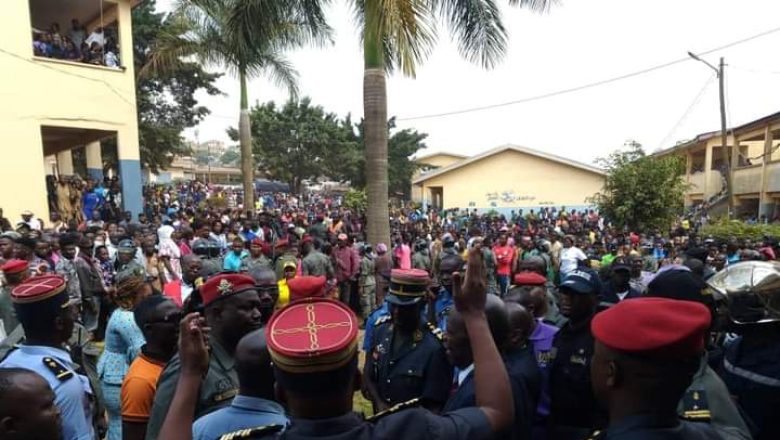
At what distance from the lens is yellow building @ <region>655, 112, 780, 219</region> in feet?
72.2

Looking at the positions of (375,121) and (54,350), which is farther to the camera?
(375,121)

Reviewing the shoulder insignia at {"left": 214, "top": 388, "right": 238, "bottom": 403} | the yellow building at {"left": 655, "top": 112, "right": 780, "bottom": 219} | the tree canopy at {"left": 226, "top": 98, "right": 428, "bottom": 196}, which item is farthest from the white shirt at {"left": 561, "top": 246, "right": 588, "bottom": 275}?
the tree canopy at {"left": 226, "top": 98, "right": 428, "bottom": 196}

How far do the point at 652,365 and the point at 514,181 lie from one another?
1082 inches

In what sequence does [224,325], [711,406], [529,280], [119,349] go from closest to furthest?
1. [711,406]
2. [224,325]
3. [119,349]
4. [529,280]

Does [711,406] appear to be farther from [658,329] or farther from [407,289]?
[407,289]

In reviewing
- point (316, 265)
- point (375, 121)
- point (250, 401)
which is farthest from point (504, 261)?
point (250, 401)

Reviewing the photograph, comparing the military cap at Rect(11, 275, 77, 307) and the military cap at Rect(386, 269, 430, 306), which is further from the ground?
the military cap at Rect(11, 275, 77, 307)

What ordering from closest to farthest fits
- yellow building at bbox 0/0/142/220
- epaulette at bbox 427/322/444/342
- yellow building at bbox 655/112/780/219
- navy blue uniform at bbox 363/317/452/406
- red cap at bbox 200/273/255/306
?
red cap at bbox 200/273/255/306
navy blue uniform at bbox 363/317/452/406
epaulette at bbox 427/322/444/342
yellow building at bbox 0/0/142/220
yellow building at bbox 655/112/780/219

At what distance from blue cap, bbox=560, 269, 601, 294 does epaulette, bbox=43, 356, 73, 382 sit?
115 inches

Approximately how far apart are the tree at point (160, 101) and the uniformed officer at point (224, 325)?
19.3 meters

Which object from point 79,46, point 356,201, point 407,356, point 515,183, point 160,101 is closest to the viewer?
point 407,356

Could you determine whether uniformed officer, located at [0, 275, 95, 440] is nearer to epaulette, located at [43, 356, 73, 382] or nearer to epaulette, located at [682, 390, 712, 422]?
epaulette, located at [43, 356, 73, 382]

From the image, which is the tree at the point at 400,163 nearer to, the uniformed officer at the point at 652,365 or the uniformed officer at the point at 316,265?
the uniformed officer at the point at 316,265

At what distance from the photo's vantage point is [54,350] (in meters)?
Result: 2.56
